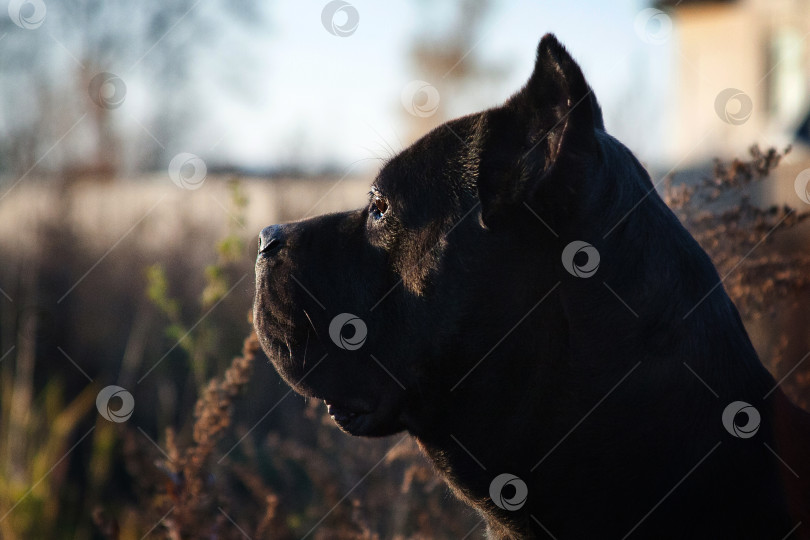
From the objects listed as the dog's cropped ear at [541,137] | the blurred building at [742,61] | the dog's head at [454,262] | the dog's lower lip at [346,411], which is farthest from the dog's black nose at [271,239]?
the blurred building at [742,61]

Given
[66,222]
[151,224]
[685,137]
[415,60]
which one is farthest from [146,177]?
[685,137]

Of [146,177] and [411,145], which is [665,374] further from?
[146,177]

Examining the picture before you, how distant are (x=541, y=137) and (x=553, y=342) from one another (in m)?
0.50

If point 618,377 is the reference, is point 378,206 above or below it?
below

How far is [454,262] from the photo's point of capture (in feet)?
6.34

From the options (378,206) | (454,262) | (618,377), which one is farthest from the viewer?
(378,206)

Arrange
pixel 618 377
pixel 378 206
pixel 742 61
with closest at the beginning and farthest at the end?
pixel 618 377, pixel 378 206, pixel 742 61

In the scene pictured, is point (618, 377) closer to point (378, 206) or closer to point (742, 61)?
point (378, 206)

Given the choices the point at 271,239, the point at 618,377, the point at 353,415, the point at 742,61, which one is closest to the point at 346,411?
the point at 353,415

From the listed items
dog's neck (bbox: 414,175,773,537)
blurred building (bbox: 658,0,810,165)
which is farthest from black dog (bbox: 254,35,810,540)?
blurred building (bbox: 658,0,810,165)

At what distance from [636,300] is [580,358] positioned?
19 cm

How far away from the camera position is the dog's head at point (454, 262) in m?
1.80

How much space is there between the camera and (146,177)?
9117 mm

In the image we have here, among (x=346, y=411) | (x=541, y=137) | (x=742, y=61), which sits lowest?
(x=346, y=411)
